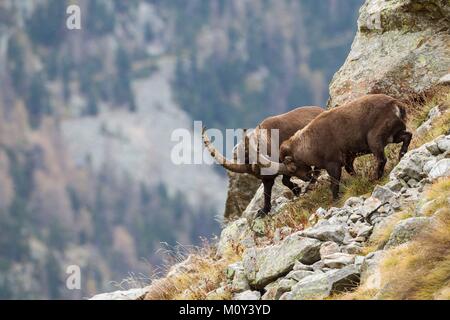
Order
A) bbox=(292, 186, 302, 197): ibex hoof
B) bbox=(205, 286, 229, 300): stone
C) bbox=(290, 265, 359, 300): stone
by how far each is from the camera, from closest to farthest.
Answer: bbox=(290, 265, 359, 300): stone → bbox=(205, 286, 229, 300): stone → bbox=(292, 186, 302, 197): ibex hoof

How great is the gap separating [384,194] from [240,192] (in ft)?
43.2

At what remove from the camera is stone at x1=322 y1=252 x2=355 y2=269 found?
47.0 ft

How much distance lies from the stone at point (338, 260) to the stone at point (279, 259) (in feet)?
1.79

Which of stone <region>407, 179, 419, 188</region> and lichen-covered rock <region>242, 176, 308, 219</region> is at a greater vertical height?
stone <region>407, 179, 419, 188</region>

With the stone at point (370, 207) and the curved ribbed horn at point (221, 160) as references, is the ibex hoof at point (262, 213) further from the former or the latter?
→ the stone at point (370, 207)

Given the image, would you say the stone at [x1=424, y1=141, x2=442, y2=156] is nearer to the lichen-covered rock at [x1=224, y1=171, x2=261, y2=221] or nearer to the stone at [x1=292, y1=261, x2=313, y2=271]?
the stone at [x1=292, y1=261, x2=313, y2=271]

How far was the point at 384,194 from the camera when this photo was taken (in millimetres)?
16344

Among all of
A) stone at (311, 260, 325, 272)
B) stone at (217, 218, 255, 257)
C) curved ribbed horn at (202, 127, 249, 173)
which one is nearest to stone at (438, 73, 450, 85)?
curved ribbed horn at (202, 127, 249, 173)

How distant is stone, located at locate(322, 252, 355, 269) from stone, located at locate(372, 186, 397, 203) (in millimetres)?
1892

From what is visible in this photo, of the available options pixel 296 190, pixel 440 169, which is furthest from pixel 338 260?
pixel 296 190

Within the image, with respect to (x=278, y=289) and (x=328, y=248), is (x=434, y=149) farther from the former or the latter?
(x=278, y=289)

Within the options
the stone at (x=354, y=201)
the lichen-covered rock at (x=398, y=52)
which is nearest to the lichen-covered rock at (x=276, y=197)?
the lichen-covered rock at (x=398, y=52)
